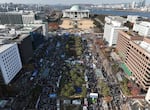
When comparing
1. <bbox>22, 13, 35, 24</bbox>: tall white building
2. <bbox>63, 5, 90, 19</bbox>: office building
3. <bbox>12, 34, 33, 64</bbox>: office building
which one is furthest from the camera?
<bbox>63, 5, 90, 19</bbox>: office building

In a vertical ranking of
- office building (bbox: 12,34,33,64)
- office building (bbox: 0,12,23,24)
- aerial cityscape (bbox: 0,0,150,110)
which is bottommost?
aerial cityscape (bbox: 0,0,150,110)

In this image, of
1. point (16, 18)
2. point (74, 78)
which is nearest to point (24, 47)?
point (74, 78)

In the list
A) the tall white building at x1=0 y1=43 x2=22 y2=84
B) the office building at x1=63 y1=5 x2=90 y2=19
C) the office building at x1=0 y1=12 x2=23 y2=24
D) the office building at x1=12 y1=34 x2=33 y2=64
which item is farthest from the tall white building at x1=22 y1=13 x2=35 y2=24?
the office building at x1=63 y1=5 x2=90 y2=19

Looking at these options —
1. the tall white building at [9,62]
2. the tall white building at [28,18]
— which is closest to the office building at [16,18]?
the tall white building at [28,18]

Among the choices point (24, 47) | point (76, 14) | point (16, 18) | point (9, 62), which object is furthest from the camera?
point (76, 14)

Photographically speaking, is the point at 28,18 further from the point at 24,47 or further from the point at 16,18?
the point at 24,47

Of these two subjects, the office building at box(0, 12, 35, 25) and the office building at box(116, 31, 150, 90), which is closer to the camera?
the office building at box(116, 31, 150, 90)

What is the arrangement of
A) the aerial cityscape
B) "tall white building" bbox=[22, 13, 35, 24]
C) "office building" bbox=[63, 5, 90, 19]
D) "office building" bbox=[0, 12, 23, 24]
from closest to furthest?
the aerial cityscape → "tall white building" bbox=[22, 13, 35, 24] → "office building" bbox=[0, 12, 23, 24] → "office building" bbox=[63, 5, 90, 19]

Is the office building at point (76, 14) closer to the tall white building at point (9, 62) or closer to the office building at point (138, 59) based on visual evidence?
the office building at point (138, 59)

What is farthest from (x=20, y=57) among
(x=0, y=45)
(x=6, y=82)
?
(x=6, y=82)

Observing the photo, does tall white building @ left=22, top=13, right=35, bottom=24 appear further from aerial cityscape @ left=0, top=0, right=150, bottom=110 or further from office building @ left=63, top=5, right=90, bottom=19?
office building @ left=63, top=5, right=90, bottom=19
